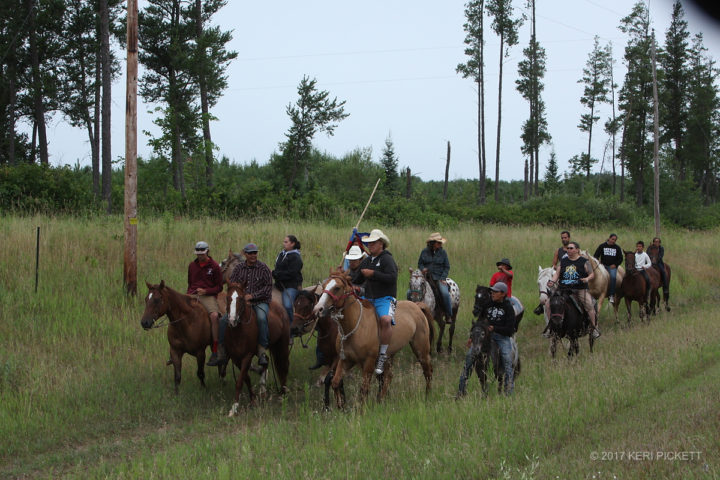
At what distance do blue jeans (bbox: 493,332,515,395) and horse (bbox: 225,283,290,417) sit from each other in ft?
11.9

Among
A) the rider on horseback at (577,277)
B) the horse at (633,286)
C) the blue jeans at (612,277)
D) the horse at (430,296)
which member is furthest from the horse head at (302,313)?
the horse at (633,286)

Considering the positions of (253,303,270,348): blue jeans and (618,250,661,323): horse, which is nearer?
(253,303,270,348): blue jeans

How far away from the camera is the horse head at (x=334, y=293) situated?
27.5ft

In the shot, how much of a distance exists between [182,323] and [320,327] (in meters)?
2.44

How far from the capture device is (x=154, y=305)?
9.76m

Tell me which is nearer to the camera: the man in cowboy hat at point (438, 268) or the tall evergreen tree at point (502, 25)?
the man in cowboy hat at point (438, 268)

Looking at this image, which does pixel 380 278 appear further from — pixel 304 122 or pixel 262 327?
pixel 304 122

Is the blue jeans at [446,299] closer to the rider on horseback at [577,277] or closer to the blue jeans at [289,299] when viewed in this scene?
the rider on horseback at [577,277]

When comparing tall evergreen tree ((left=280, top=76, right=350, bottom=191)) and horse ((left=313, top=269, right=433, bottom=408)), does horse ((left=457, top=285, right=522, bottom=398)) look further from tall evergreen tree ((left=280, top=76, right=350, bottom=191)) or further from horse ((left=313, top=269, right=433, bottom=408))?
tall evergreen tree ((left=280, top=76, right=350, bottom=191))

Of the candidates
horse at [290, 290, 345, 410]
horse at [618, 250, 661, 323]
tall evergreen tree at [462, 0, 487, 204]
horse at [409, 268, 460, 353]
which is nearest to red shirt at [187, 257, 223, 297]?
horse at [290, 290, 345, 410]

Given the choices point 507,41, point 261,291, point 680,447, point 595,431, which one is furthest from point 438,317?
point 507,41

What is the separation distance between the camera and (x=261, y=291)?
1039 cm

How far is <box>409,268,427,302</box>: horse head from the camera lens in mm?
13279

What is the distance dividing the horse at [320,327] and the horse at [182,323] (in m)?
2.07
